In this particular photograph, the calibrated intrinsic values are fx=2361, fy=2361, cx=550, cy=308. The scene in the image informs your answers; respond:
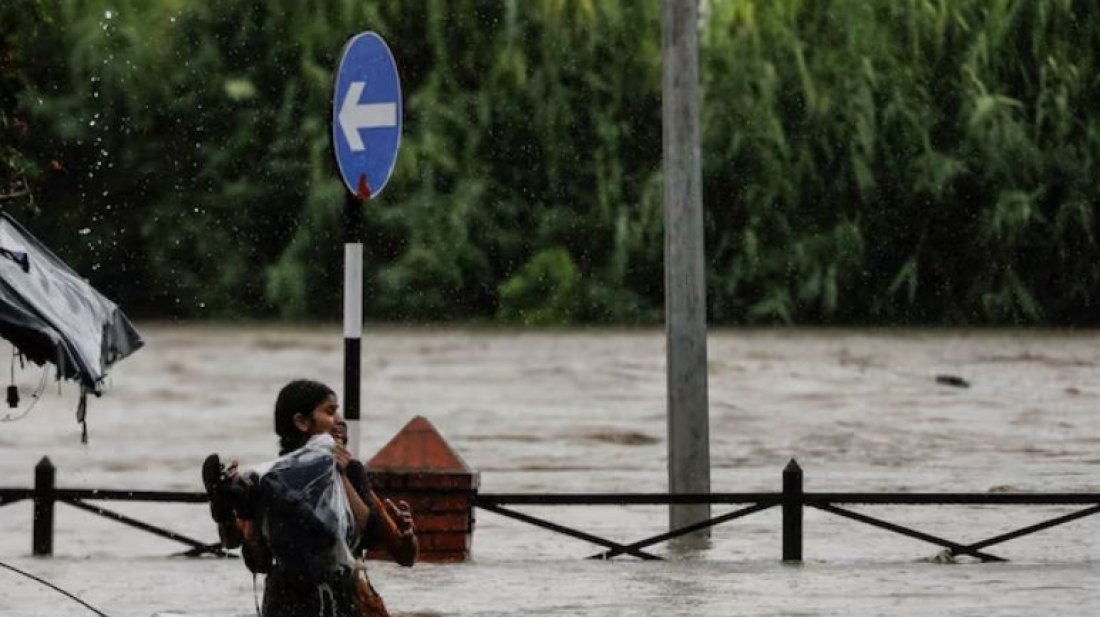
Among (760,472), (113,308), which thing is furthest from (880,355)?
(113,308)

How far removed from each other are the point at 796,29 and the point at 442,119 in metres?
7.45

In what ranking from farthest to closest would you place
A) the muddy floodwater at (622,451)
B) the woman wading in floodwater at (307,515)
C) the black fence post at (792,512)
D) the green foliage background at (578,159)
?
the green foliage background at (578,159) < the black fence post at (792,512) < the muddy floodwater at (622,451) < the woman wading in floodwater at (307,515)

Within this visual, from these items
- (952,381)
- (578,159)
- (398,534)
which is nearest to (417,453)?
(398,534)

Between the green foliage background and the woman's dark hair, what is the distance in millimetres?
39407

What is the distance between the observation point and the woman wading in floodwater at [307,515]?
7230mm

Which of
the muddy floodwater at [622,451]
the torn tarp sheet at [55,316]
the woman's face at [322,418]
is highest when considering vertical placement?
the torn tarp sheet at [55,316]

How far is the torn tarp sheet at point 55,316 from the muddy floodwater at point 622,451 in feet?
4.03

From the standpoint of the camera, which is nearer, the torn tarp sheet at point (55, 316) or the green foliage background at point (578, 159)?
the torn tarp sheet at point (55, 316)

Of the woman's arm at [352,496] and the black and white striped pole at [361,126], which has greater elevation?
the black and white striped pole at [361,126]

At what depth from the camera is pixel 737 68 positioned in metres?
46.8

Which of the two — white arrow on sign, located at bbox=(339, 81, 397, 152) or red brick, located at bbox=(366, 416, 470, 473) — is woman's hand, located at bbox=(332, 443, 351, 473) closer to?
white arrow on sign, located at bbox=(339, 81, 397, 152)

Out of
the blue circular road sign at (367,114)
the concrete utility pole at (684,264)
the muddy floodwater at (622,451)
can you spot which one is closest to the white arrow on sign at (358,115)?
the blue circular road sign at (367,114)

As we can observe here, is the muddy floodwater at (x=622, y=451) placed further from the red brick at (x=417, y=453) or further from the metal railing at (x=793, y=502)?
the red brick at (x=417, y=453)

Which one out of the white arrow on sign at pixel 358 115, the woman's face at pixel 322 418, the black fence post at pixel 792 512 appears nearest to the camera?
the woman's face at pixel 322 418
